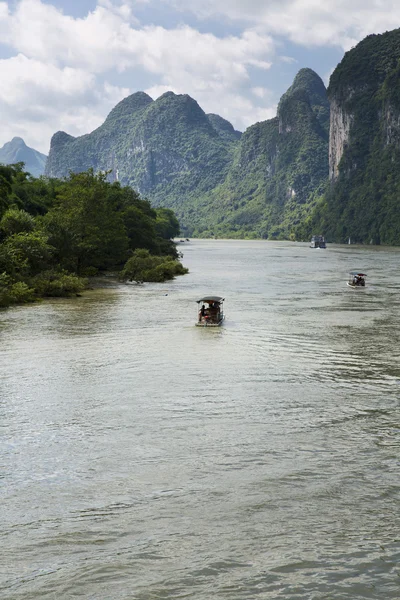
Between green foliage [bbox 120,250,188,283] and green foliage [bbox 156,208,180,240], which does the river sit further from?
green foliage [bbox 156,208,180,240]

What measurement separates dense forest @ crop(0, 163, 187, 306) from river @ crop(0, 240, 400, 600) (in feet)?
61.8

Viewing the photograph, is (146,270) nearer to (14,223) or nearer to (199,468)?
(14,223)

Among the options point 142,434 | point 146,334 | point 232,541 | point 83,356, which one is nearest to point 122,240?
point 146,334

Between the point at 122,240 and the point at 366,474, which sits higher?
the point at 122,240

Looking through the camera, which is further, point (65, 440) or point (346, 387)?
point (346, 387)

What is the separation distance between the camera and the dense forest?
4794 centimetres

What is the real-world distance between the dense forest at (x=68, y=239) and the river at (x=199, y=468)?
18.8 m

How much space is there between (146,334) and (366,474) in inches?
752

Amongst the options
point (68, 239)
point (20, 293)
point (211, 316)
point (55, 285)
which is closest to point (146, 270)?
point (68, 239)

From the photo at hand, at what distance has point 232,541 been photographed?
33.3 feet

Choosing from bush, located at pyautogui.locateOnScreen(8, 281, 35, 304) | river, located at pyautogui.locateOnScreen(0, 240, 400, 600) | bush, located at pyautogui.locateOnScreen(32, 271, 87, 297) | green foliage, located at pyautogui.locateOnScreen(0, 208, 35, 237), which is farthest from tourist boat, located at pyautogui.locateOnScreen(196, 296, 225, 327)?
green foliage, located at pyautogui.locateOnScreen(0, 208, 35, 237)

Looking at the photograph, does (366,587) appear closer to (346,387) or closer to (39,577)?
(39,577)

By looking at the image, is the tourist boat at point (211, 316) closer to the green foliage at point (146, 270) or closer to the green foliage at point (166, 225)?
the green foliage at point (146, 270)

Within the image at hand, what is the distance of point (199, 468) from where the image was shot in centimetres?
1324
